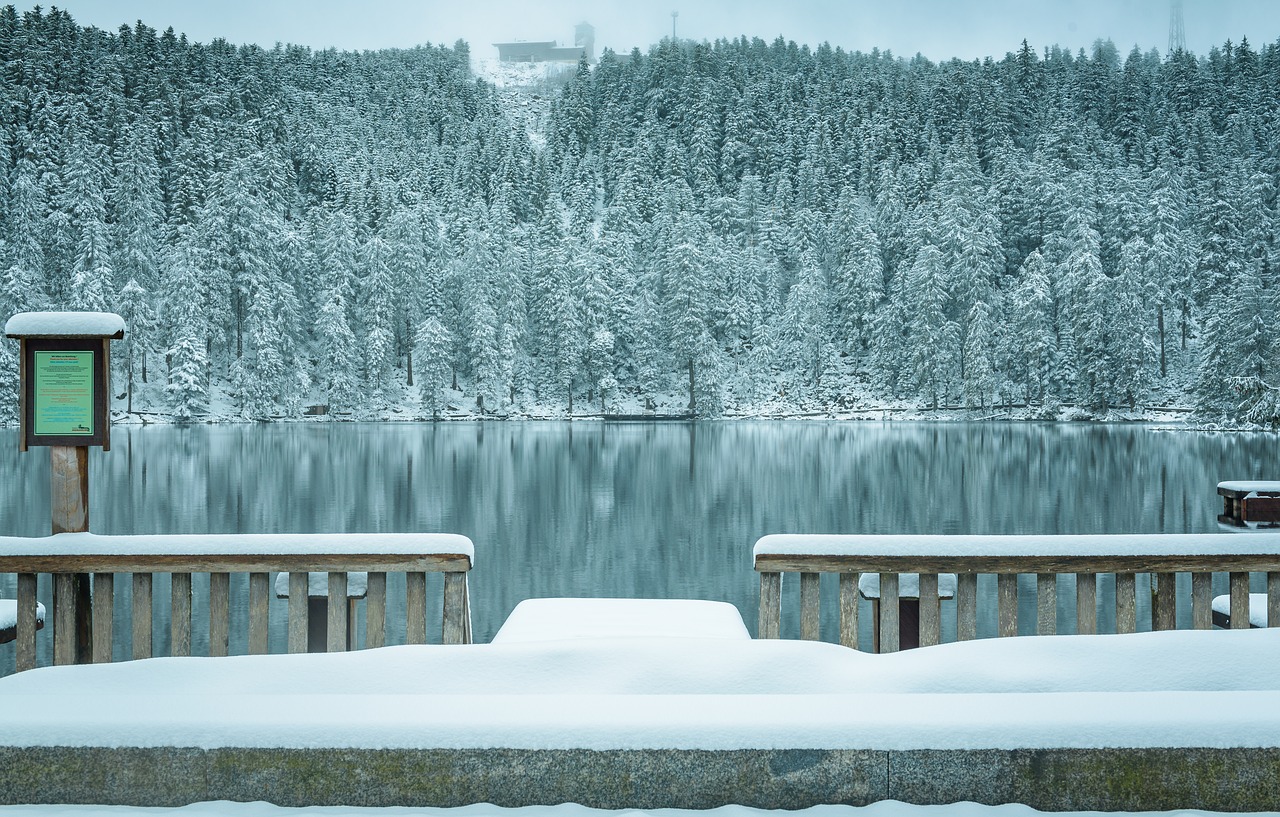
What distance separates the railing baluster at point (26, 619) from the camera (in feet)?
14.0

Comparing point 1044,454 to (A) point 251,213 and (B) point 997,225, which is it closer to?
(B) point 997,225

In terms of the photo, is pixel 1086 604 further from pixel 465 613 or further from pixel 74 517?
pixel 74 517

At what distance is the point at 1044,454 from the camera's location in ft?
110

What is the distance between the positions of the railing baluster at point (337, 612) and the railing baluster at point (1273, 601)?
12.3 ft

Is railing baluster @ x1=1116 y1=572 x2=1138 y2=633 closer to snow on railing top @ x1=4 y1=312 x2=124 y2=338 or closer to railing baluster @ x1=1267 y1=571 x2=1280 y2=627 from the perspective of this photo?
railing baluster @ x1=1267 y1=571 x2=1280 y2=627

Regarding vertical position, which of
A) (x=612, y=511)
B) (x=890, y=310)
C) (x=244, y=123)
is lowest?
(x=612, y=511)

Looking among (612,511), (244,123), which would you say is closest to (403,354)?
(244,123)

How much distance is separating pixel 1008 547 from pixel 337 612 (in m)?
2.72

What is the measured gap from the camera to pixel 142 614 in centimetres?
420

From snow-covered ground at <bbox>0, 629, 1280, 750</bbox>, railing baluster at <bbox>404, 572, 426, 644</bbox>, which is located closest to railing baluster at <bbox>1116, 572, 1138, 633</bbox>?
snow-covered ground at <bbox>0, 629, 1280, 750</bbox>

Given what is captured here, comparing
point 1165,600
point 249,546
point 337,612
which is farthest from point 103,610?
point 1165,600

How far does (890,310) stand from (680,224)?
14.9 meters

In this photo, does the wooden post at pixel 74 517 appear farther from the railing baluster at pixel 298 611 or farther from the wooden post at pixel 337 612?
the wooden post at pixel 337 612

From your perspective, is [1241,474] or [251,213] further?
[251,213]
